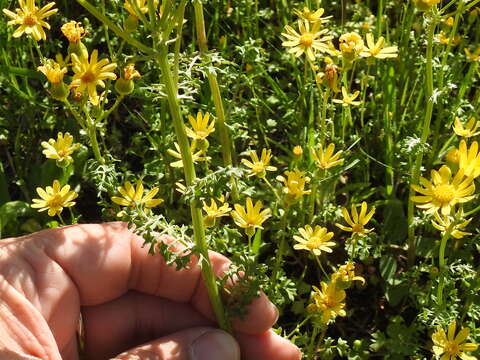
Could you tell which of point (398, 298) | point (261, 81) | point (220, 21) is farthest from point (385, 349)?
point (220, 21)

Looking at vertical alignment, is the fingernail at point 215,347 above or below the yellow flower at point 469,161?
below

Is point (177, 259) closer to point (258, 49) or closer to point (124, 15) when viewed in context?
point (258, 49)

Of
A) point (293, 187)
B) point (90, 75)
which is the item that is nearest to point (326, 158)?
point (293, 187)

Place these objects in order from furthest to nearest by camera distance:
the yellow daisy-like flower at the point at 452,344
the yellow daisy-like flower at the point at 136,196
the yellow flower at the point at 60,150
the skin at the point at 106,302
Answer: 1. the yellow flower at the point at 60,150
2. the yellow daisy-like flower at the point at 452,344
3. the yellow daisy-like flower at the point at 136,196
4. the skin at the point at 106,302

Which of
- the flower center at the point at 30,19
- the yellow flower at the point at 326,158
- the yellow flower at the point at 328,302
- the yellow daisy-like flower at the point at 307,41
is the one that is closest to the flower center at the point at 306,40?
the yellow daisy-like flower at the point at 307,41

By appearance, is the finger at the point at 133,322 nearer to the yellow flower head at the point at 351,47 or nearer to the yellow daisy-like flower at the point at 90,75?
the yellow daisy-like flower at the point at 90,75

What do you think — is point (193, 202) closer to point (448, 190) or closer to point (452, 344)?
point (448, 190)
